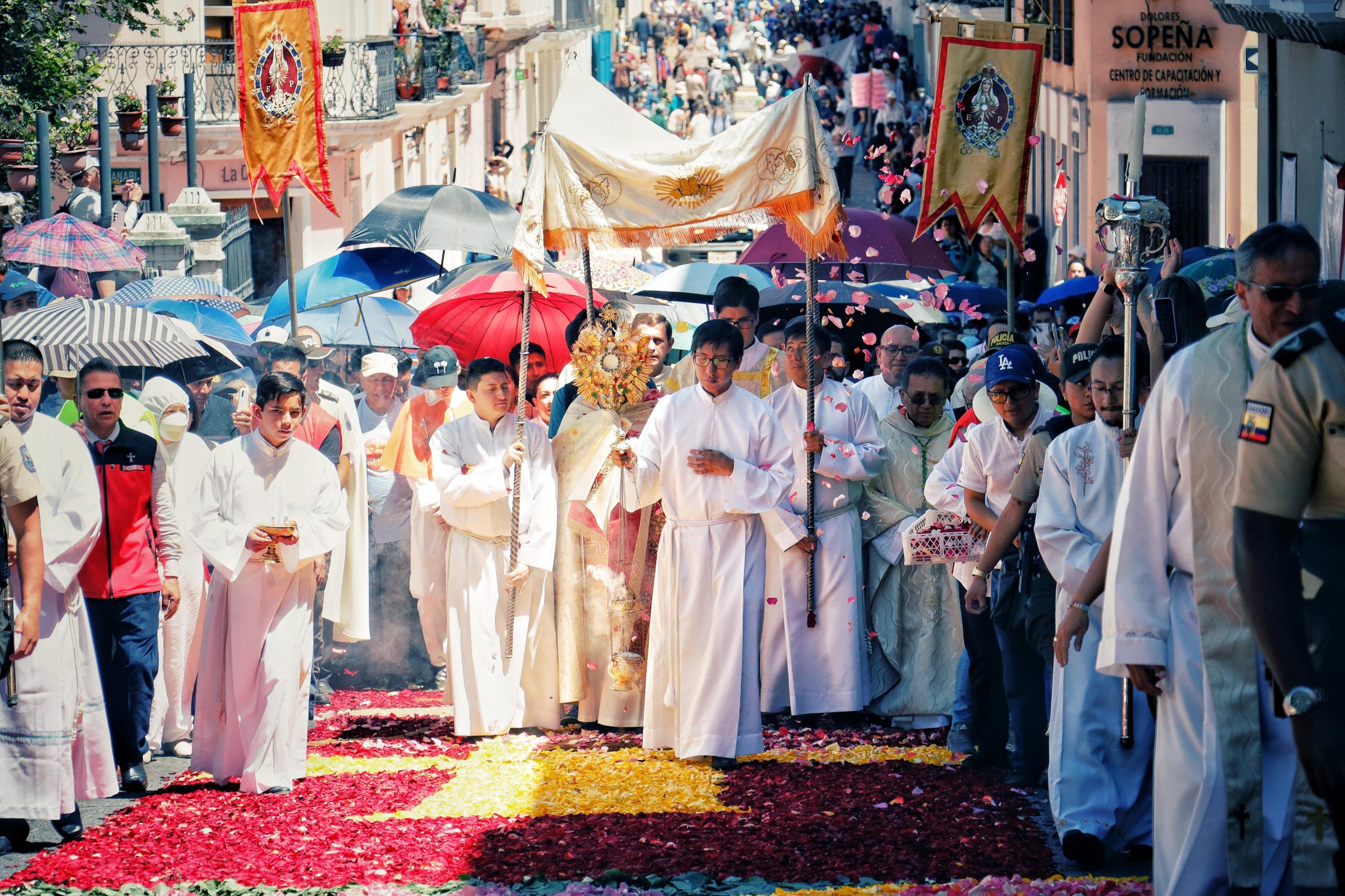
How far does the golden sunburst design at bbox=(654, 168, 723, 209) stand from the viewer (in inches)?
365

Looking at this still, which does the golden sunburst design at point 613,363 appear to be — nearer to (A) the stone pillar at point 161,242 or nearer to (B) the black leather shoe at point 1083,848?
(B) the black leather shoe at point 1083,848

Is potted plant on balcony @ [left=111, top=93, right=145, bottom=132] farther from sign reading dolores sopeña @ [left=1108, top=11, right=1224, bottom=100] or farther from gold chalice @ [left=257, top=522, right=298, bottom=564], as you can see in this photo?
gold chalice @ [left=257, top=522, right=298, bottom=564]

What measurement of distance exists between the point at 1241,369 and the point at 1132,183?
7.00 ft

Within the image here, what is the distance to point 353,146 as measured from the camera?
28.9 meters

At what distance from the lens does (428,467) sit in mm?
11094

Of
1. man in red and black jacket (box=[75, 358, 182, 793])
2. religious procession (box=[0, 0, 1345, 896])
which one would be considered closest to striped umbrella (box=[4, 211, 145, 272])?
religious procession (box=[0, 0, 1345, 896])

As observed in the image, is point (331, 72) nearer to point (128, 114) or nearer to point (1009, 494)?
point (128, 114)

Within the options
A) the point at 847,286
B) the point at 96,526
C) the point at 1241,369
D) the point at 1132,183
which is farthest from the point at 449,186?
the point at 1241,369

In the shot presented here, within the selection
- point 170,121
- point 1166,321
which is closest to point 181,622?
point 1166,321

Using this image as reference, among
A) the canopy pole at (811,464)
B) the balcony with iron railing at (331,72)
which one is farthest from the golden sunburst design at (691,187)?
the balcony with iron railing at (331,72)

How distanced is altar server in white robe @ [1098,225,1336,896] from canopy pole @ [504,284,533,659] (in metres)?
4.45

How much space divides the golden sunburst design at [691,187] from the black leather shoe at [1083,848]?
394cm

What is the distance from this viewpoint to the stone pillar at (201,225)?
2009cm

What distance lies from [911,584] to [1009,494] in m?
1.69
